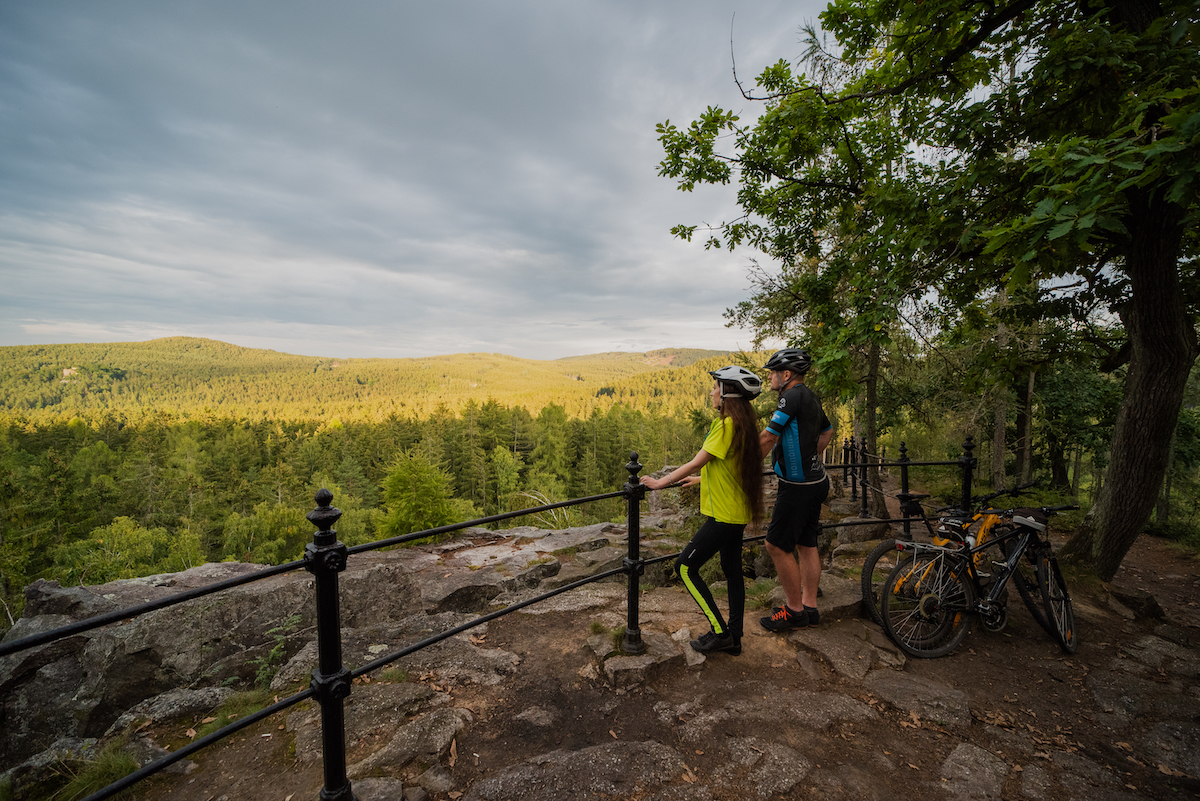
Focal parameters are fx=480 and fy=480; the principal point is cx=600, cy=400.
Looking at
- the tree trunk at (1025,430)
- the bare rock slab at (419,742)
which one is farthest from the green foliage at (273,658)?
the tree trunk at (1025,430)

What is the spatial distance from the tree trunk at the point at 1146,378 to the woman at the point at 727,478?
434 cm

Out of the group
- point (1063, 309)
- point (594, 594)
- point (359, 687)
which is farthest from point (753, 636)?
point (1063, 309)

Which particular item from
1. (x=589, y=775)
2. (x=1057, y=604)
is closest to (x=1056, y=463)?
(x=1057, y=604)

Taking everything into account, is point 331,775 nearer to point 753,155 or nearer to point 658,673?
point 658,673

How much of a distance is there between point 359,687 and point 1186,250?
30.6 ft

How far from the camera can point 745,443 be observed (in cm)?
334

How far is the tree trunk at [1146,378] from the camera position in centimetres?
452

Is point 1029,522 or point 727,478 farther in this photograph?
point 1029,522

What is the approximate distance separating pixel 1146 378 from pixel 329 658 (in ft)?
24.3

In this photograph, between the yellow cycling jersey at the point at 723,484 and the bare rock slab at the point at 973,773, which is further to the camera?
the yellow cycling jersey at the point at 723,484

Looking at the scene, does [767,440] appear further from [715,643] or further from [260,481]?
[260,481]

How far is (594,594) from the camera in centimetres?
521

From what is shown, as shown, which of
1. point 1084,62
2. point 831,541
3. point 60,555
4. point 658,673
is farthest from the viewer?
point 60,555

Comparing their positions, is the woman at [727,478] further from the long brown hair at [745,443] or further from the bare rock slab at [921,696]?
the bare rock slab at [921,696]
